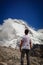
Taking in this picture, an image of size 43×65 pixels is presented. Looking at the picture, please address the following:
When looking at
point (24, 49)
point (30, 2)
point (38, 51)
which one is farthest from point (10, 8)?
point (24, 49)

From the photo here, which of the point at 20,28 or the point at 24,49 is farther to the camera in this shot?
the point at 20,28

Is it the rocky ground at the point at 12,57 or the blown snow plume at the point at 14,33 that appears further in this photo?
the blown snow plume at the point at 14,33

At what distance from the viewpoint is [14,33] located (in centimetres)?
495

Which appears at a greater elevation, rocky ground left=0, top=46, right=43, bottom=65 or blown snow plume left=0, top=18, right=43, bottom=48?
blown snow plume left=0, top=18, right=43, bottom=48

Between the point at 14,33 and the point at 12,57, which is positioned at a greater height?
the point at 14,33

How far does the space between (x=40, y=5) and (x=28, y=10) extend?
12.8 inches

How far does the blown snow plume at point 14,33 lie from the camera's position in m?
4.73

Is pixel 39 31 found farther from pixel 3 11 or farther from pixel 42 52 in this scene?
pixel 3 11

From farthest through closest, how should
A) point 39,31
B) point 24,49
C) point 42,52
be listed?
point 39,31 → point 42,52 → point 24,49

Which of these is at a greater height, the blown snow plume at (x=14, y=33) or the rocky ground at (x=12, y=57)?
the blown snow plume at (x=14, y=33)

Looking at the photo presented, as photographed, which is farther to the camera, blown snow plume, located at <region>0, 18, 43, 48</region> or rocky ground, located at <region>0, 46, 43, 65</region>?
blown snow plume, located at <region>0, 18, 43, 48</region>

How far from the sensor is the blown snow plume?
4.73 meters

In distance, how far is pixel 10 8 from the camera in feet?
15.3

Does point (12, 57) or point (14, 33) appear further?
point (14, 33)
